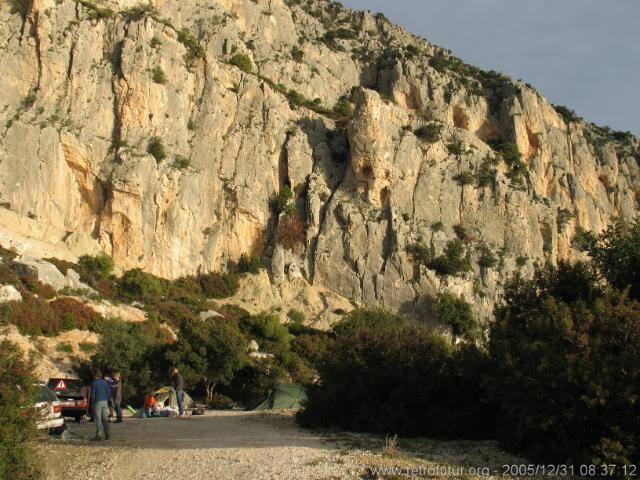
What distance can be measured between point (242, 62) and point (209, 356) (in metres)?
33.3

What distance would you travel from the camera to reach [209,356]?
1016 inches

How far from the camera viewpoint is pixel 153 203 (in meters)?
40.2

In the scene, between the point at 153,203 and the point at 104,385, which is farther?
the point at 153,203

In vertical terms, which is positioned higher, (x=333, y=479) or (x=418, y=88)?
(x=418, y=88)

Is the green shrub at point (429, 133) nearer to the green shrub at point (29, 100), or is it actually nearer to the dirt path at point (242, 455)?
the green shrub at point (29, 100)

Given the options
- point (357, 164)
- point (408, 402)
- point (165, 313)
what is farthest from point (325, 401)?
point (357, 164)

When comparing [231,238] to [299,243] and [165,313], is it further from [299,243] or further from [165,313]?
[165,313]

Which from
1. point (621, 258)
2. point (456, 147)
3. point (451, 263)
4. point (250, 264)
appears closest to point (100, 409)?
point (621, 258)

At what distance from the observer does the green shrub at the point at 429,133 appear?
50188mm

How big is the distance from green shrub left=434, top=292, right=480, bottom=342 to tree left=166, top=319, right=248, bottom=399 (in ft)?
64.0

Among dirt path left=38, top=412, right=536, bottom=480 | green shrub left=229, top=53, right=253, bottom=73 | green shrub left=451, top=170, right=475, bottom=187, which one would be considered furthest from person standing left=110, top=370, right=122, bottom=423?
green shrub left=229, top=53, right=253, bottom=73

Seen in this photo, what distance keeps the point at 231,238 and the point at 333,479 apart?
35623mm

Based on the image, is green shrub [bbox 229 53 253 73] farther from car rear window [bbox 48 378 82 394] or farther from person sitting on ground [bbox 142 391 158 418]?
car rear window [bbox 48 378 82 394]

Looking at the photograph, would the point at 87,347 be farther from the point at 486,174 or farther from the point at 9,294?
the point at 486,174
